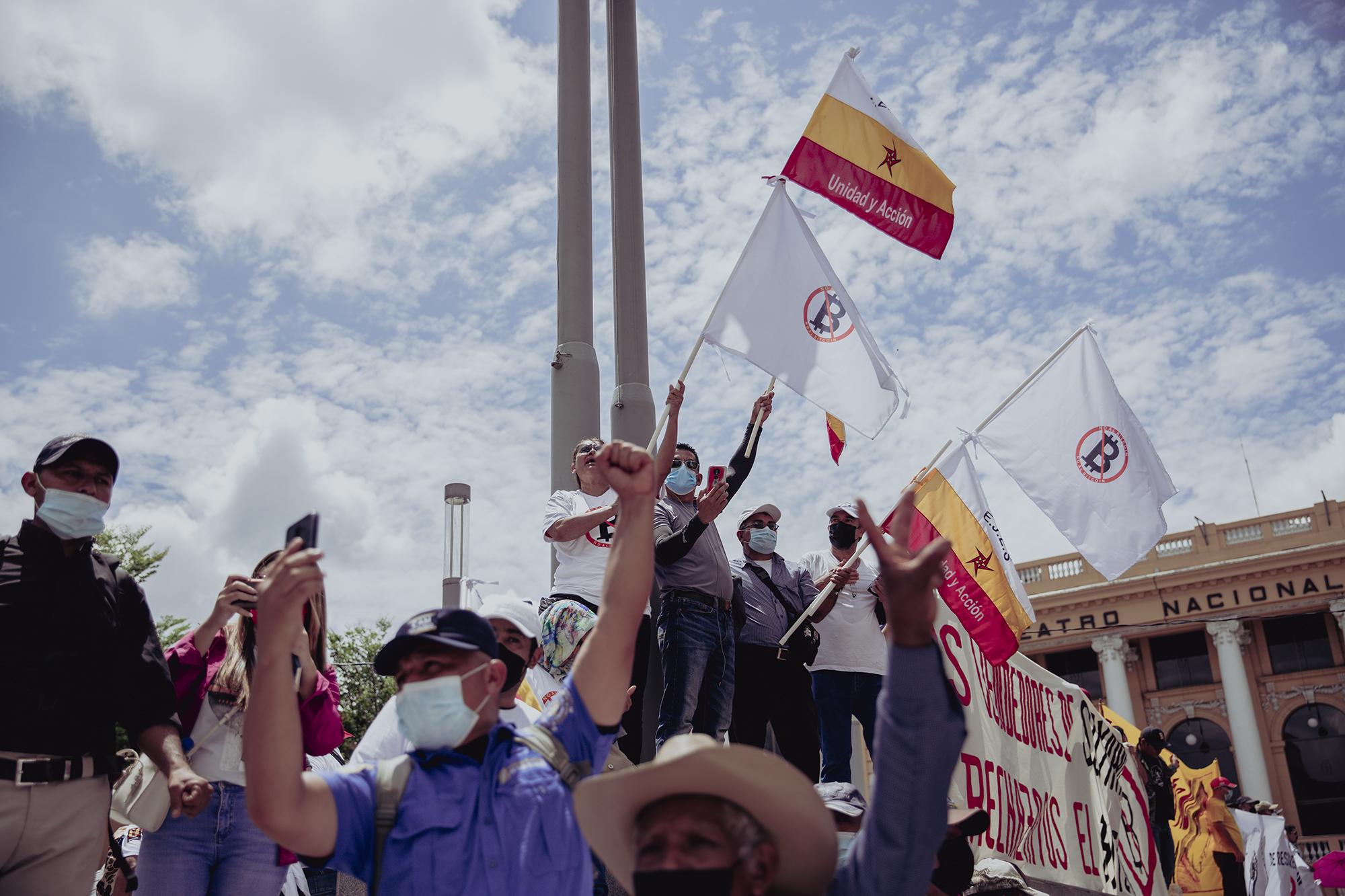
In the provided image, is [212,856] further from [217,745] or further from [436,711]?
[436,711]

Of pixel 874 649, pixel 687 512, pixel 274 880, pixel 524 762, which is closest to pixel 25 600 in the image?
pixel 274 880

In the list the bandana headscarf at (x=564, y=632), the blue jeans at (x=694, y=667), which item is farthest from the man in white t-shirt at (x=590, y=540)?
the blue jeans at (x=694, y=667)

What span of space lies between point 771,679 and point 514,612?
2.68m

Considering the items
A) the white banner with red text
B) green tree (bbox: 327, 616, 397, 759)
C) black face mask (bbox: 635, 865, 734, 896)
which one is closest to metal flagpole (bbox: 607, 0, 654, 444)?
the white banner with red text

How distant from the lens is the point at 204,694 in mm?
3754

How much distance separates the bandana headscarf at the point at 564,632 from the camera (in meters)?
5.43

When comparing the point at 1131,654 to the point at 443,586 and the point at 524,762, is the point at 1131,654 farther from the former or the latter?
the point at 524,762

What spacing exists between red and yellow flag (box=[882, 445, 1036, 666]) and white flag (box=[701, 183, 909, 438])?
2.23 feet

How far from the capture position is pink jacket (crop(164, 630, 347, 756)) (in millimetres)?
3689

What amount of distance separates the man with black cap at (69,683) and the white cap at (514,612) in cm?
98

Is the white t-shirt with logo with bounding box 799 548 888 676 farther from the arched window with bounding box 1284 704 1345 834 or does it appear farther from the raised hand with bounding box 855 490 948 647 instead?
the arched window with bounding box 1284 704 1345 834

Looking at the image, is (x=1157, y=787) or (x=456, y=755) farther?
(x=1157, y=787)

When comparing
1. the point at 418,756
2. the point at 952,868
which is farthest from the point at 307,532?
the point at 952,868

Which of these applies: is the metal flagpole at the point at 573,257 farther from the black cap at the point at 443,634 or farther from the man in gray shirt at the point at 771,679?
the black cap at the point at 443,634
